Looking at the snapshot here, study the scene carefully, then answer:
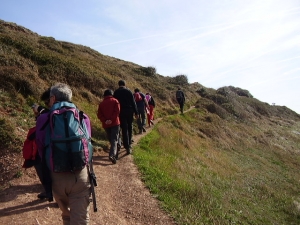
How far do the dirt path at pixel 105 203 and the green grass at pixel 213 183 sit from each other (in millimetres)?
377

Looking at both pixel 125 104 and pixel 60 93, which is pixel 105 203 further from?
pixel 125 104

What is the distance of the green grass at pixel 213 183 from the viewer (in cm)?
697

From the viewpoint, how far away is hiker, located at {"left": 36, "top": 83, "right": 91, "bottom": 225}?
311cm

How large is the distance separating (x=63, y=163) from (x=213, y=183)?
8.52 metres

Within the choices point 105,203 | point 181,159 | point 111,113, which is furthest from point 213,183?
point 105,203

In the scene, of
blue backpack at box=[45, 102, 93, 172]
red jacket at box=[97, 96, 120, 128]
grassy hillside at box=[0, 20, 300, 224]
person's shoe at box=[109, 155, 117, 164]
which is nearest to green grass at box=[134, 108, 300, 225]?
grassy hillside at box=[0, 20, 300, 224]


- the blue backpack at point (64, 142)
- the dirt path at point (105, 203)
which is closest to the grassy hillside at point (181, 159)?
the dirt path at point (105, 203)

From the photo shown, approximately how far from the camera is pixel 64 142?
10.2 ft

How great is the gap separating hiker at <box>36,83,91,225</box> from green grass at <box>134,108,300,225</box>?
3130 mm

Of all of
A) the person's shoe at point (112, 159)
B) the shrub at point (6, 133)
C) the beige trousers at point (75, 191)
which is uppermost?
the shrub at point (6, 133)

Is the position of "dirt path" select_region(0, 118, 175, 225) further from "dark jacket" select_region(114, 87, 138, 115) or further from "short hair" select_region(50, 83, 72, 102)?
"short hair" select_region(50, 83, 72, 102)

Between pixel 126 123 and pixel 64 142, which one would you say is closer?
pixel 64 142

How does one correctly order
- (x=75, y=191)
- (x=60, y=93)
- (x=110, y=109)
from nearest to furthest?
(x=75, y=191)
(x=60, y=93)
(x=110, y=109)

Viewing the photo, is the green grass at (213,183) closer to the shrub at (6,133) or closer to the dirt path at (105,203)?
the dirt path at (105,203)
